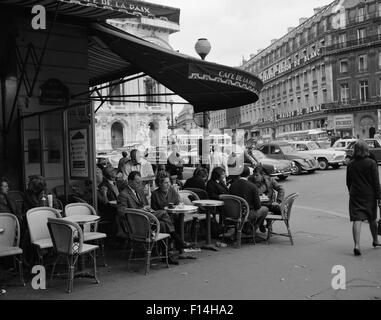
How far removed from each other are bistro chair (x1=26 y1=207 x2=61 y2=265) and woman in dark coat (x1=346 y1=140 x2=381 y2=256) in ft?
15.4

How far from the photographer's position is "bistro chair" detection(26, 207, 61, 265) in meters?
6.01

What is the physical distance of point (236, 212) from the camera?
318 inches

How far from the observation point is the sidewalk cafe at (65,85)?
23.2 feet

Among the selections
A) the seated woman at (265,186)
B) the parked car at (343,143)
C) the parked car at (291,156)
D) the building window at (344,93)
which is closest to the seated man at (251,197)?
the seated woman at (265,186)

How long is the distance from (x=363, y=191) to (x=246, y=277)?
→ 263 centimetres

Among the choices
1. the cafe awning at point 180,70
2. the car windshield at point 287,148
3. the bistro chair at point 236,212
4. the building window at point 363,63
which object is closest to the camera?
the cafe awning at point 180,70

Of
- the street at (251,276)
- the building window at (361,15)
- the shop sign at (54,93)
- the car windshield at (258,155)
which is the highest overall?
the building window at (361,15)

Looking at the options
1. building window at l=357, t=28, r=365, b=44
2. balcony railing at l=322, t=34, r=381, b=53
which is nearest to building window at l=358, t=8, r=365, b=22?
building window at l=357, t=28, r=365, b=44

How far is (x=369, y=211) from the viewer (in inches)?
280

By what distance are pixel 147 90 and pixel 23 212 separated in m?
51.8

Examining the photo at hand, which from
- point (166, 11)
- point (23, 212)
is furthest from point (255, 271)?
point (166, 11)

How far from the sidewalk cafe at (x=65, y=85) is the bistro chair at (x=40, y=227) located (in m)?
0.17

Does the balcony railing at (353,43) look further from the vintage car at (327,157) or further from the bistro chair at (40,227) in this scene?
the bistro chair at (40,227)
